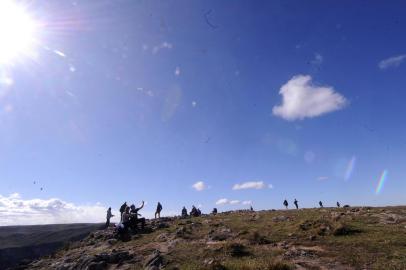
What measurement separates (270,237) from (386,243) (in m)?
6.56

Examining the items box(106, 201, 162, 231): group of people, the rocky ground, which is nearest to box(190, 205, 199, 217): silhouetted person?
box(106, 201, 162, 231): group of people

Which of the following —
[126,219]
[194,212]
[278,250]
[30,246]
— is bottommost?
[278,250]

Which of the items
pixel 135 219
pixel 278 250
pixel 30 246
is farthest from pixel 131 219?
pixel 30 246

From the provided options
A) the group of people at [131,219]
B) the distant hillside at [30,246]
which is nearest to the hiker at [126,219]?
the group of people at [131,219]

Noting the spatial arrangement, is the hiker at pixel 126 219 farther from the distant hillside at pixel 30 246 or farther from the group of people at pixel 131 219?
the distant hillside at pixel 30 246

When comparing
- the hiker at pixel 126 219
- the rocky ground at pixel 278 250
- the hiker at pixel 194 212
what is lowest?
the rocky ground at pixel 278 250

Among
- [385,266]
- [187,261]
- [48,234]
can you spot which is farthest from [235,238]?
[48,234]

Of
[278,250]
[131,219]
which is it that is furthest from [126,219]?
[278,250]

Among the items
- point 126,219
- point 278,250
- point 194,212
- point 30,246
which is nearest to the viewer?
point 278,250

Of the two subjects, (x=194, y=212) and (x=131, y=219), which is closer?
(x=131, y=219)

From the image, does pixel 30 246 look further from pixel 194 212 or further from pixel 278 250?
pixel 278 250

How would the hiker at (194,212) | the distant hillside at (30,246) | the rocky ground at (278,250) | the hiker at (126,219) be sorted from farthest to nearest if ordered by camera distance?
the distant hillside at (30,246), the hiker at (194,212), the hiker at (126,219), the rocky ground at (278,250)

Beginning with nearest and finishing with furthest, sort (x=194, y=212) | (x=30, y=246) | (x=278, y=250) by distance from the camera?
(x=278, y=250) < (x=194, y=212) < (x=30, y=246)

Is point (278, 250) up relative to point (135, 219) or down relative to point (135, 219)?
down
